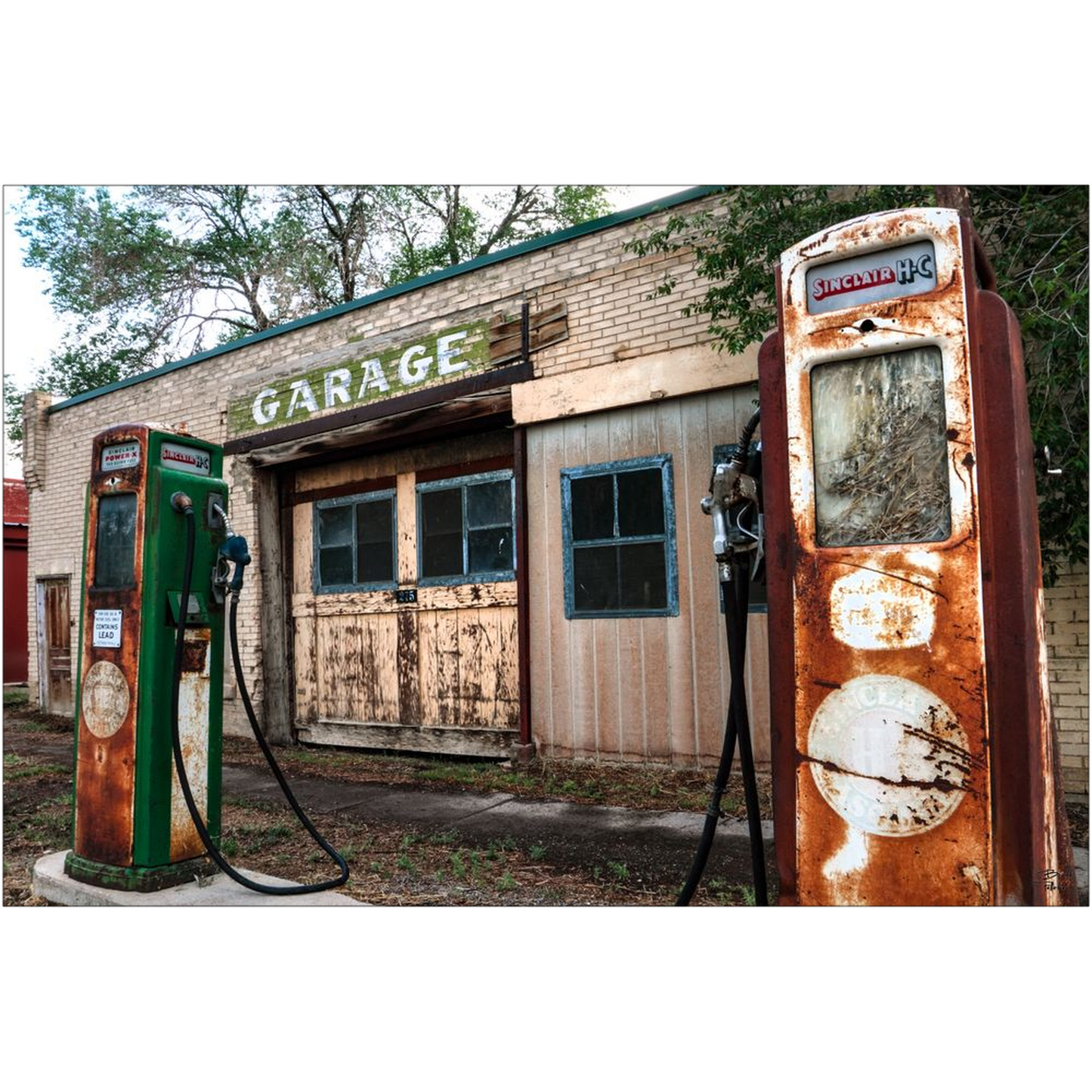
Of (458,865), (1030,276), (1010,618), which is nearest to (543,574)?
(458,865)

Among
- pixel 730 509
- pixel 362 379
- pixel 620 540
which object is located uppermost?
pixel 362 379

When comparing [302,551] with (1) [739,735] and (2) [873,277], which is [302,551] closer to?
(1) [739,735]

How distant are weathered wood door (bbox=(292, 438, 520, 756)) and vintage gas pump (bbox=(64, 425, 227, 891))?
309 centimetres

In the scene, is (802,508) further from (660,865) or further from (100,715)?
(100,715)

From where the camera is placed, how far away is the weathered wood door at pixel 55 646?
1060 centimetres

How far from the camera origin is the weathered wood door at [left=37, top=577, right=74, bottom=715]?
417 inches

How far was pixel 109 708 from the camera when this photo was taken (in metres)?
3.58

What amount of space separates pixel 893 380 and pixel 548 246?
4716mm

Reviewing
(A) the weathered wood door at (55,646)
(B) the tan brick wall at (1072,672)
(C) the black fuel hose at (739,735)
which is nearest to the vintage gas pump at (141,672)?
(C) the black fuel hose at (739,735)

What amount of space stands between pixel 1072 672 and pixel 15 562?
50.1ft

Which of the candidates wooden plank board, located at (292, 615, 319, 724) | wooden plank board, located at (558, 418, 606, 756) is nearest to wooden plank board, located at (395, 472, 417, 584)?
wooden plank board, located at (292, 615, 319, 724)

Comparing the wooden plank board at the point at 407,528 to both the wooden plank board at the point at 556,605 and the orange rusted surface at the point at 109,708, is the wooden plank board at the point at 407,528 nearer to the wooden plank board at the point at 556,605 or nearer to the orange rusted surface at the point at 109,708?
the wooden plank board at the point at 556,605

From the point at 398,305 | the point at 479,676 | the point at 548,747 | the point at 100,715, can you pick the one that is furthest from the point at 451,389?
the point at 100,715

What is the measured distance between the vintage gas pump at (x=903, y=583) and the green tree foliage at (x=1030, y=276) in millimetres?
2223
